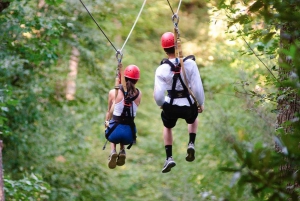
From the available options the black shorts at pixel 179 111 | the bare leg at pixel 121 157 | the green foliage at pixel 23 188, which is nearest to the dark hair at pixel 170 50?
the black shorts at pixel 179 111

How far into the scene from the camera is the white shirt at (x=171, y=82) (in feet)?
24.4

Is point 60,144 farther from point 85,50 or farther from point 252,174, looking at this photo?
point 252,174

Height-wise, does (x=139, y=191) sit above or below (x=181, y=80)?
below

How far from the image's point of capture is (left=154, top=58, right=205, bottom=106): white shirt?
7445 mm

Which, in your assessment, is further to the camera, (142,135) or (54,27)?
(142,135)

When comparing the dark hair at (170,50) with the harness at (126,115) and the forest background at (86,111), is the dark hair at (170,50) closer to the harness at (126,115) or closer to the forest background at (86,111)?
the harness at (126,115)

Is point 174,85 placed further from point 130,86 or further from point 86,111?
point 86,111

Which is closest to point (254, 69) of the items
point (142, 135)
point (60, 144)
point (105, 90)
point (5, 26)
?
point (105, 90)

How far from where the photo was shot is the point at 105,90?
17.6 metres

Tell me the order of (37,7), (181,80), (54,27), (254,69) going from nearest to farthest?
(181,80) → (54,27) → (37,7) → (254,69)

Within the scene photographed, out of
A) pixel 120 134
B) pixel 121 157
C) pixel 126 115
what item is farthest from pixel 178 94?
pixel 121 157

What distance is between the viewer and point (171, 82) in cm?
752

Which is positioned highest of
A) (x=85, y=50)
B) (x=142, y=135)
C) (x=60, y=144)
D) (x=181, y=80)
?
(x=181, y=80)

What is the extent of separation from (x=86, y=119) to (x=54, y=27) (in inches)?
227
